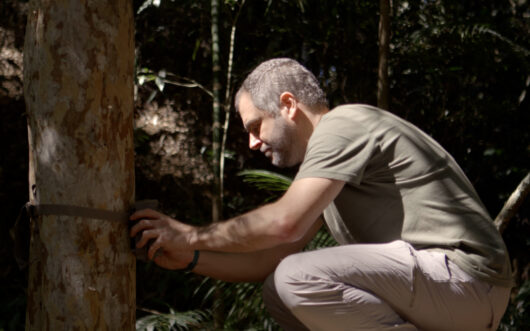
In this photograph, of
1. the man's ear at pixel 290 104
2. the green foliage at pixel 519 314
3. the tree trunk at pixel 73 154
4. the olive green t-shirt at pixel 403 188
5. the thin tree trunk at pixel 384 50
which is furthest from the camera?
the thin tree trunk at pixel 384 50

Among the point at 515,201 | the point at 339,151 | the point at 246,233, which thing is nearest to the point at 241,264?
the point at 246,233

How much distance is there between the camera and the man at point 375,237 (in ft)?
6.25

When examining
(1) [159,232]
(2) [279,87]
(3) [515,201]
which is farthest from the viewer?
(3) [515,201]

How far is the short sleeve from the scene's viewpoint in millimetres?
1930

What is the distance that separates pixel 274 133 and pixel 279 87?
17 centimetres

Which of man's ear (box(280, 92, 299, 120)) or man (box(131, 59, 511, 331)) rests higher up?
man's ear (box(280, 92, 299, 120))

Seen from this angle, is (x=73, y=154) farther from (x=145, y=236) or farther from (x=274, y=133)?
(x=274, y=133)

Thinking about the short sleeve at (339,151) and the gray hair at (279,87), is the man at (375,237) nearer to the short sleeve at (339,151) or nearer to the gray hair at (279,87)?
the short sleeve at (339,151)

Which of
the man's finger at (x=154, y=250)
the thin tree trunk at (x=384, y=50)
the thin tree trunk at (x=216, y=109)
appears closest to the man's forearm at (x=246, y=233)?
the man's finger at (x=154, y=250)

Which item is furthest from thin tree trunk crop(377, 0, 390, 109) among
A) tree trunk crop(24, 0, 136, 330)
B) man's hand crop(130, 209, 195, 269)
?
tree trunk crop(24, 0, 136, 330)

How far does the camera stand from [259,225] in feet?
6.41

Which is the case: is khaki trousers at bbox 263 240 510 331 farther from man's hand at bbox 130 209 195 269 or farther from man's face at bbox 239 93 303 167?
man's face at bbox 239 93 303 167

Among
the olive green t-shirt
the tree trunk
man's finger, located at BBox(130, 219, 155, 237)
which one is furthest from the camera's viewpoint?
the olive green t-shirt

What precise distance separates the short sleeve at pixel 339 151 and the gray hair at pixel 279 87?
258 mm
